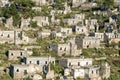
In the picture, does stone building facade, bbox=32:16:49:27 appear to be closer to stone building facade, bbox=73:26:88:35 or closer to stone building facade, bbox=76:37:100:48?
stone building facade, bbox=73:26:88:35

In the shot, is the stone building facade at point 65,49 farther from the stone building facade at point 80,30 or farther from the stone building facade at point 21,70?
the stone building facade at point 80,30

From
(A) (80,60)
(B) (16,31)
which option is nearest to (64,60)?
(A) (80,60)

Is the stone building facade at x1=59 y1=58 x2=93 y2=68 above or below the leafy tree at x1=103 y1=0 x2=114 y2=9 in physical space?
below

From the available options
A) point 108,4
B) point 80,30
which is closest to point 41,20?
point 80,30

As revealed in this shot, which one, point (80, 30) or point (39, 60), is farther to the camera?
point (80, 30)

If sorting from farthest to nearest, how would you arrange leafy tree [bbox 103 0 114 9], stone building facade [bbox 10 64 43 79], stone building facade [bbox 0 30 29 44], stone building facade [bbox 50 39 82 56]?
leafy tree [bbox 103 0 114 9] → stone building facade [bbox 0 30 29 44] → stone building facade [bbox 50 39 82 56] → stone building facade [bbox 10 64 43 79]

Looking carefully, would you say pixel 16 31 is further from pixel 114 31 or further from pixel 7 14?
pixel 114 31

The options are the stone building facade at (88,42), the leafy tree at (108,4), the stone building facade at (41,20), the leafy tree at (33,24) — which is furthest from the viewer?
the leafy tree at (108,4)

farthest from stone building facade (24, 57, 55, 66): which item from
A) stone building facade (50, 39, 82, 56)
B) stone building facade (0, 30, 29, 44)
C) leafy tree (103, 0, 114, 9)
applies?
leafy tree (103, 0, 114, 9)

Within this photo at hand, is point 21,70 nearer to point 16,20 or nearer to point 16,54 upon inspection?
point 16,54

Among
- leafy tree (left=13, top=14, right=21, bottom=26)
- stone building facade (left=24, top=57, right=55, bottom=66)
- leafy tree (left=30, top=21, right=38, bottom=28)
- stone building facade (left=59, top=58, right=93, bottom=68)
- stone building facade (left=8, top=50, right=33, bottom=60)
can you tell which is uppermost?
leafy tree (left=13, top=14, right=21, bottom=26)

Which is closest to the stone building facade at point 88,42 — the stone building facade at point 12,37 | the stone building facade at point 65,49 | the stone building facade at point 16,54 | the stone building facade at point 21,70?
the stone building facade at point 65,49
